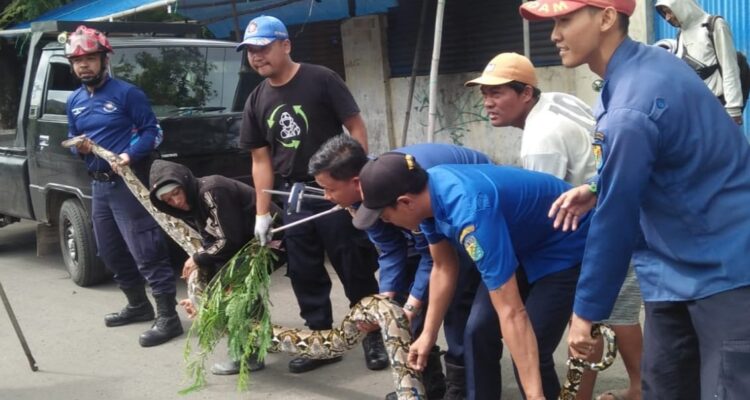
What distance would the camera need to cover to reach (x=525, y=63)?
12.0ft

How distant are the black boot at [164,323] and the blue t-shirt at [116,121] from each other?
100 cm

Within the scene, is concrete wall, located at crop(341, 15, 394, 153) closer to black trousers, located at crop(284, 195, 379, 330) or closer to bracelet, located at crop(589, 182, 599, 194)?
black trousers, located at crop(284, 195, 379, 330)

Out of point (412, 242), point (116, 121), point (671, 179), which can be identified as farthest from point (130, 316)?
point (671, 179)

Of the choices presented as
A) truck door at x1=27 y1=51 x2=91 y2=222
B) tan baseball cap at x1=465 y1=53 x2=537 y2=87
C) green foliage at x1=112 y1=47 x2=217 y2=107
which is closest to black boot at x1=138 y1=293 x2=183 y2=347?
truck door at x1=27 y1=51 x2=91 y2=222

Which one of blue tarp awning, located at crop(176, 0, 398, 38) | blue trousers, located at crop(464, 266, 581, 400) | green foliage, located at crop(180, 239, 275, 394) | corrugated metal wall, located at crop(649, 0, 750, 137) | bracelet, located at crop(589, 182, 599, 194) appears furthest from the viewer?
blue tarp awning, located at crop(176, 0, 398, 38)

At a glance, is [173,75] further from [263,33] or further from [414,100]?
[414,100]

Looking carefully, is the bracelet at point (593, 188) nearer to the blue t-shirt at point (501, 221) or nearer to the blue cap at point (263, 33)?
the blue t-shirt at point (501, 221)

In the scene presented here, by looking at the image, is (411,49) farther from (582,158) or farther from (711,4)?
(582,158)

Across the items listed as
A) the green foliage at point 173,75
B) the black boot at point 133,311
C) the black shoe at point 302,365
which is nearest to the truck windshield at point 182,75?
the green foliage at point 173,75

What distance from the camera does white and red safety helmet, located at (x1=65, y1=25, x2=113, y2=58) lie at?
561 cm

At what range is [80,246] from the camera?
6.95 metres

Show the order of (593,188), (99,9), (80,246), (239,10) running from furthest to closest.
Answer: (99,9), (239,10), (80,246), (593,188)

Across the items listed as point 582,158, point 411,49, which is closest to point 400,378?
point 582,158

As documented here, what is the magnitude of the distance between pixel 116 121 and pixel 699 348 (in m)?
4.42
